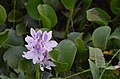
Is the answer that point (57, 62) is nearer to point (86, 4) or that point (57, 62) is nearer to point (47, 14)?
point (47, 14)

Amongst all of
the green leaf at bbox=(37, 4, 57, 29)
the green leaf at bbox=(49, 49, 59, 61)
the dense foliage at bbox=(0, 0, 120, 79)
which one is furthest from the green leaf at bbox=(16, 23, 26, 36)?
the green leaf at bbox=(49, 49, 59, 61)

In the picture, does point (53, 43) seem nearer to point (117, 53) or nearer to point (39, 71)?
point (39, 71)

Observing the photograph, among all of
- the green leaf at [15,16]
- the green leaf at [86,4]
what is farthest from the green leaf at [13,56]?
the green leaf at [86,4]

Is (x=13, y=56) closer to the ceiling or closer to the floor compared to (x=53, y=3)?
closer to the floor

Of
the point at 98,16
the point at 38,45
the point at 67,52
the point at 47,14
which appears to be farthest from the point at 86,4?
the point at 38,45

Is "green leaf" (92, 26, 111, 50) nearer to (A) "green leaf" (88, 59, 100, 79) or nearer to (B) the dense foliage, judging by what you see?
(B) the dense foliage

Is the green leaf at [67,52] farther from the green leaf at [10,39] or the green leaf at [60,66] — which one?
the green leaf at [10,39]
